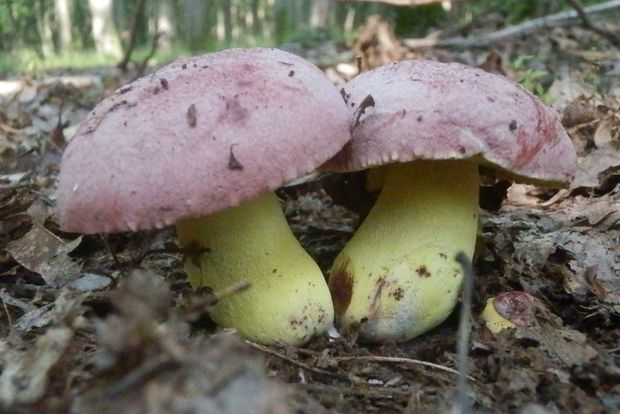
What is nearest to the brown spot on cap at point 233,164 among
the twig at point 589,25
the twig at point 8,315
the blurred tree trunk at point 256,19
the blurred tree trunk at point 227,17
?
the twig at point 8,315

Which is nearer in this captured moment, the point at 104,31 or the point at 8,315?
the point at 8,315

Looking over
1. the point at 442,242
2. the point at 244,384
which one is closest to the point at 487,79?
the point at 442,242

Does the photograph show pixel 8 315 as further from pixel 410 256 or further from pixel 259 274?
pixel 410 256

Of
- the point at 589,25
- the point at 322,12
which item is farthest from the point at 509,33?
the point at 322,12

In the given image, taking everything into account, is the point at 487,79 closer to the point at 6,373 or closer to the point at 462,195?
the point at 462,195

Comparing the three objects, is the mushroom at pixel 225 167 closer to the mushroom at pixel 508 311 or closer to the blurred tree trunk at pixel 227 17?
the mushroom at pixel 508 311

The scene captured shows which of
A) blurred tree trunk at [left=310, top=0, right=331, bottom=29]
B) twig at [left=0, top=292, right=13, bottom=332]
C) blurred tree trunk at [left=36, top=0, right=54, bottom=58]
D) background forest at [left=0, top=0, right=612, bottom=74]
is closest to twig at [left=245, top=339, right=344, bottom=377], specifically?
twig at [left=0, top=292, right=13, bottom=332]

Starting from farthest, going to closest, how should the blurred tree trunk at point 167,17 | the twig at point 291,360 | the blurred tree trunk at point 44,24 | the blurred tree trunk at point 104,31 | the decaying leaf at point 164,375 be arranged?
the blurred tree trunk at point 167,17, the blurred tree trunk at point 44,24, the blurred tree trunk at point 104,31, the twig at point 291,360, the decaying leaf at point 164,375
